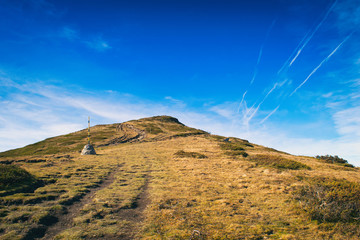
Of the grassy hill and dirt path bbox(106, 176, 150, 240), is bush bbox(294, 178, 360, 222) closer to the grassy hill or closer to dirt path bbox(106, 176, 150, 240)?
the grassy hill

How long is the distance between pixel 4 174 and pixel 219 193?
53.6ft

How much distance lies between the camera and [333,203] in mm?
10008

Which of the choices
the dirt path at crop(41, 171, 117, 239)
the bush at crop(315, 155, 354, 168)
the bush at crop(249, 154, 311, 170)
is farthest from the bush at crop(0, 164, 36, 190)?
the bush at crop(315, 155, 354, 168)

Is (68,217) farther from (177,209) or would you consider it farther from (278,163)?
(278,163)

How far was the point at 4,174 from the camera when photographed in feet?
47.3

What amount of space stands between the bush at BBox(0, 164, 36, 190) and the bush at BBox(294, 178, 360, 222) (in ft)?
63.3

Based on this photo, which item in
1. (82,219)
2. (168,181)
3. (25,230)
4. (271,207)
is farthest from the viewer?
(168,181)

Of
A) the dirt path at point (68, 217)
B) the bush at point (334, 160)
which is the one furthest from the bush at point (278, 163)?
the dirt path at point (68, 217)

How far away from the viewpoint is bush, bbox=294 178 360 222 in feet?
31.2

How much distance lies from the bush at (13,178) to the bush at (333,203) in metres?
19.3

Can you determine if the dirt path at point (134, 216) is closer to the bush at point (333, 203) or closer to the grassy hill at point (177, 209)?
the grassy hill at point (177, 209)

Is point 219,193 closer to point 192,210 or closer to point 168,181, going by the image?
point 192,210

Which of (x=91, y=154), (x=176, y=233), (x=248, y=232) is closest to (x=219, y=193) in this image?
(x=248, y=232)

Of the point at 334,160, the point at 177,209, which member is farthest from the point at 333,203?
the point at 334,160
